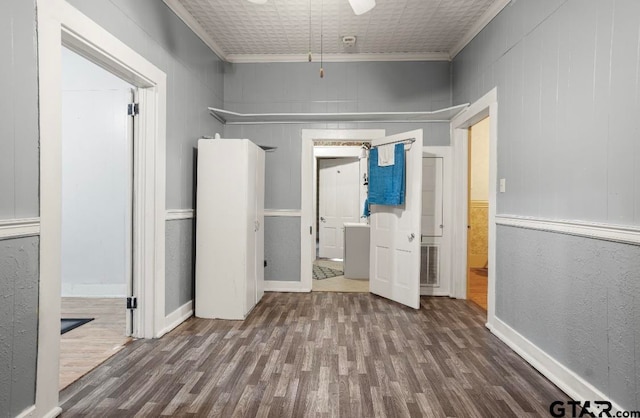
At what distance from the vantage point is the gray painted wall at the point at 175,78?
2.55 meters

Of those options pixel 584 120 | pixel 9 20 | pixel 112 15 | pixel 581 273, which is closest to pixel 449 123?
pixel 584 120

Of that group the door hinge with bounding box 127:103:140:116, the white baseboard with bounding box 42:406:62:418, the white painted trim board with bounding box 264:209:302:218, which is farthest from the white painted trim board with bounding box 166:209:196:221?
the white baseboard with bounding box 42:406:62:418

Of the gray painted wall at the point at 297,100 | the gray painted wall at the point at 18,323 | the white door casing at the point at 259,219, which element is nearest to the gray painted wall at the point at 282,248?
the gray painted wall at the point at 297,100

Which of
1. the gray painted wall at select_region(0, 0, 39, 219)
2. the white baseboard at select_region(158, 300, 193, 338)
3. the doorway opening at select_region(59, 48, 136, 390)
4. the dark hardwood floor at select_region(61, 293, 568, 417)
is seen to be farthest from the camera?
the doorway opening at select_region(59, 48, 136, 390)

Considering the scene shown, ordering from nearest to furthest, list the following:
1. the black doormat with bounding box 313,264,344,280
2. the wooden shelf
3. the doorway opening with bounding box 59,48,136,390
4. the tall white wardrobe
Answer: the tall white wardrobe, the doorway opening with bounding box 59,48,136,390, the wooden shelf, the black doormat with bounding box 313,264,344,280

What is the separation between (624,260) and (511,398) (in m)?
0.99

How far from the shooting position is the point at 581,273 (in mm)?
2059

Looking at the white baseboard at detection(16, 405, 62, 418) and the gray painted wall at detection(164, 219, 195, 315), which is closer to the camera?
the white baseboard at detection(16, 405, 62, 418)

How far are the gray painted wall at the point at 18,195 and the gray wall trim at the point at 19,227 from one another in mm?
25

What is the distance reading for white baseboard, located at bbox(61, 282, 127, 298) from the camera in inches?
163

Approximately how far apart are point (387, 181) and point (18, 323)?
11.2 feet

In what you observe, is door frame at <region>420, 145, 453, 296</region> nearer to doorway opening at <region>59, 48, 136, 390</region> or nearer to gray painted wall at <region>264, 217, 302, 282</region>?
gray painted wall at <region>264, 217, 302, 282</region>

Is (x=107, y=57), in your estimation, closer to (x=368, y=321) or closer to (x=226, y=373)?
(x=226, y=373)

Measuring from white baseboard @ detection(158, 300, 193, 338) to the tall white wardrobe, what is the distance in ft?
0.31
